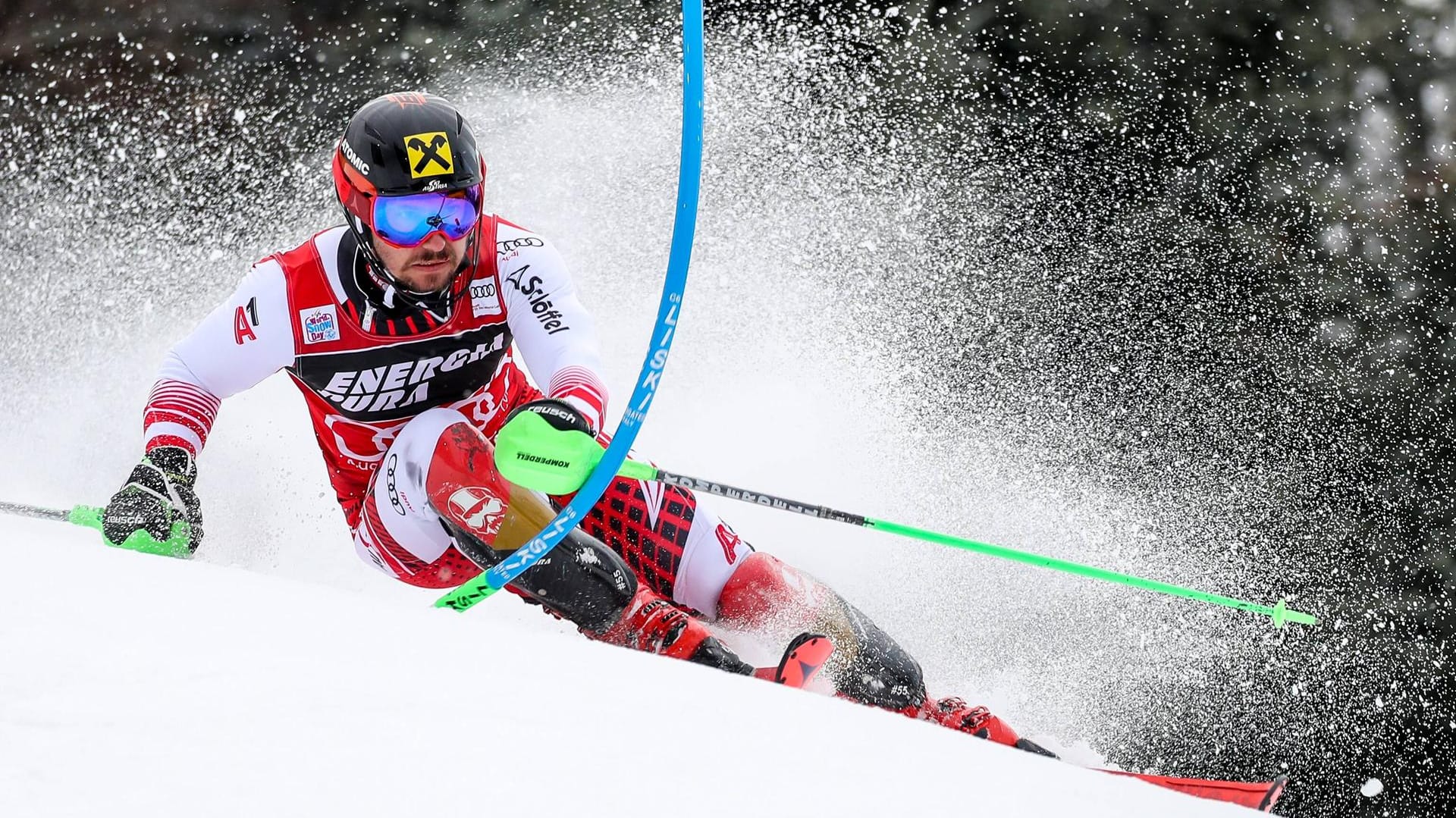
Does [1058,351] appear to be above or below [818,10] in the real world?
below

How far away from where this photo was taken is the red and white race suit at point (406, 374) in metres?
3.08

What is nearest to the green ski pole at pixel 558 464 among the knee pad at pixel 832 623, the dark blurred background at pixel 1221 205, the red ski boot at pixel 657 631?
the red ski boot at pixel 657 631

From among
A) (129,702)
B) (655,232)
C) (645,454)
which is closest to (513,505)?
(129,702)

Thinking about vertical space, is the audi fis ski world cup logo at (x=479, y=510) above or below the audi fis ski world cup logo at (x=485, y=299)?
below

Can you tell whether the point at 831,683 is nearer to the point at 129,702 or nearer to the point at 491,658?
the point at 491,658

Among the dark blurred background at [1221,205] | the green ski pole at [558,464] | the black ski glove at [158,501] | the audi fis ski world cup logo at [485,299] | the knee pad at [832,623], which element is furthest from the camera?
the dark blurred background at [1221,205]

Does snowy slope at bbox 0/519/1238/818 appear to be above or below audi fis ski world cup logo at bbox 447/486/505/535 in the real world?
below

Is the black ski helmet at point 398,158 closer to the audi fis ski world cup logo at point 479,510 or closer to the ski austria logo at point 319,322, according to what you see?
the ski austria logo at point 319,322

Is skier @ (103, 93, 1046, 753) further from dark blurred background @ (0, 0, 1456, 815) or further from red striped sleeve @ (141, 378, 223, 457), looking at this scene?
dark blurred background @ (0, 0, 1456, 815)

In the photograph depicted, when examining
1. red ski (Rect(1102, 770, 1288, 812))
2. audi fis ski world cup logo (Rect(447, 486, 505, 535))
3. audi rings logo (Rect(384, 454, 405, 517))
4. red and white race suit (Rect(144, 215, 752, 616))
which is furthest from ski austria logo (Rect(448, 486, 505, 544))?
red ski (Rect(1102, 770, 1288, 812))

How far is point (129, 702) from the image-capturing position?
1.50 meters

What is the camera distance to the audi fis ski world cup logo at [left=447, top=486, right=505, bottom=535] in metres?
2.88

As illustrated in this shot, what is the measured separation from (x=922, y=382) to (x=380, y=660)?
15.6 feet

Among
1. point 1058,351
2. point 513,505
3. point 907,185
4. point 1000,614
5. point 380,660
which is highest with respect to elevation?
point 907,185
